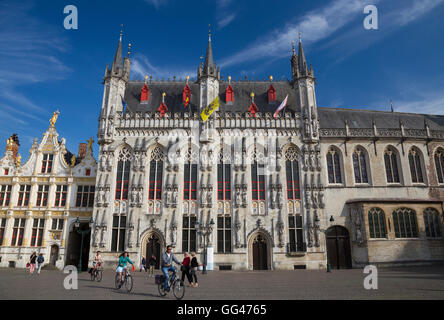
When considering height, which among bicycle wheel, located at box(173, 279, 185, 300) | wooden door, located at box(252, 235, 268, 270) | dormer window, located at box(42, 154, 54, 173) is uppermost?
dormer window, located at box(42, 154, 54, 173)

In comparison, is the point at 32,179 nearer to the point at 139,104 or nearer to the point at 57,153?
the point at 57,153

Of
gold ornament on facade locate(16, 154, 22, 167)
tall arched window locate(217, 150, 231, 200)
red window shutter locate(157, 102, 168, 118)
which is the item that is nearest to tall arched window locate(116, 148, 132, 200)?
red window shutter locate(157, 102, 168, 118)

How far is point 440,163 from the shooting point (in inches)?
1268

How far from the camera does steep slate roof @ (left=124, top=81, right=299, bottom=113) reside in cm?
3362

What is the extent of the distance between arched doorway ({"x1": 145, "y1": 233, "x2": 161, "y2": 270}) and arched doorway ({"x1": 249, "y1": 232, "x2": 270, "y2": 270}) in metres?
9.08

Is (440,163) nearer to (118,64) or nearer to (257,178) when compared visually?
(257,178)

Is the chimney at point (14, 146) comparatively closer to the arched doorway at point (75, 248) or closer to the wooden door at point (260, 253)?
the arched doorway at point (75, 248)

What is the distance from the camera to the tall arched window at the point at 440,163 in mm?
31812

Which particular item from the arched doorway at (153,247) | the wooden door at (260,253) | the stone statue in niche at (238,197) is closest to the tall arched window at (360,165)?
the wooden door at (260,253)

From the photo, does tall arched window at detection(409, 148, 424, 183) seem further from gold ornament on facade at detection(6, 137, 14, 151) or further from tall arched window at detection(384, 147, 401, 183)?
gold ornament on facade at detection(6, 137, 14, 151)

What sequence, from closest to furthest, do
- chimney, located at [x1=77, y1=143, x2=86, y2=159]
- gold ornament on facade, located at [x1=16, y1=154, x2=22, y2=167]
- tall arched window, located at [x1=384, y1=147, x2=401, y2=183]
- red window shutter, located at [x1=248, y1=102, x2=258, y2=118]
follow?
tall arched window, located at [x1=384, y1=147, x2=401, y2=183] < gold ornament on facade, located at [x1=16, y1=154, x2=22, y2=167] < red window shutter, located at [x1=248, y1=102, x2=258, y2=118] < chimney, located at [x1=77, y1=143, x2=86, y2=159]

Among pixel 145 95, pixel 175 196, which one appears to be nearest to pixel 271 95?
pixel 145 95

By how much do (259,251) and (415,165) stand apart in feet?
64.6

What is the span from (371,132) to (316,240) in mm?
13598
